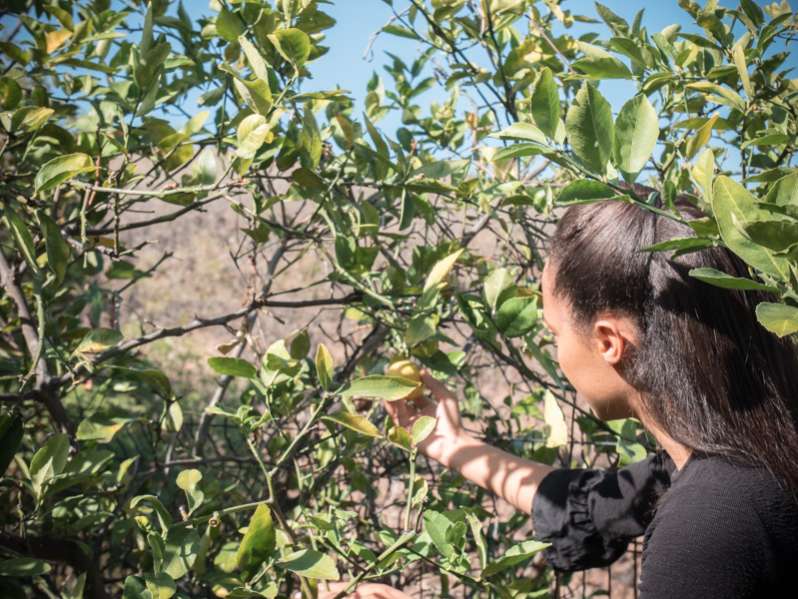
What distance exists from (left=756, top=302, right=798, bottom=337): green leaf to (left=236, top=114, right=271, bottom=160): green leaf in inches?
23.9

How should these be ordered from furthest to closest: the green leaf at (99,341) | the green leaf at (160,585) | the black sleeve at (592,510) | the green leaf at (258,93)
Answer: the black sleeve at (592,510), the green leaf at (99,341), the green leaf at (258,93), the green leaf at (160,585)

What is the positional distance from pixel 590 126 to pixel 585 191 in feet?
0.21

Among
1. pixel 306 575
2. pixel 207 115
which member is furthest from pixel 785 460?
pixel 207 115

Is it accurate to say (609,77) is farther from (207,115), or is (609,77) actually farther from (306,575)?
(306,575)

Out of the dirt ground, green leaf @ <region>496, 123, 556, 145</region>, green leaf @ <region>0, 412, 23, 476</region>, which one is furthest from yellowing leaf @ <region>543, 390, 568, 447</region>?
the dirt ground

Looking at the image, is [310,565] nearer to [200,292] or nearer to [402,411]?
[402,411]

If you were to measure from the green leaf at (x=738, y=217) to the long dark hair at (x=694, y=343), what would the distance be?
0.33 m

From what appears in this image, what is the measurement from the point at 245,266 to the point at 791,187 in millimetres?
3912

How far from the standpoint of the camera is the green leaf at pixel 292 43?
1003 millimetres

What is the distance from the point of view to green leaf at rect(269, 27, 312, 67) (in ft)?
3.29

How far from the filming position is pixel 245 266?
438cm

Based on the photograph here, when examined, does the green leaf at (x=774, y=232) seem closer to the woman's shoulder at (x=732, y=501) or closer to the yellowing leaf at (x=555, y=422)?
the woman's shoulder at (x=732, y=501)

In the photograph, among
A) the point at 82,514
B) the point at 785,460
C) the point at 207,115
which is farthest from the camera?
the point at 82,514

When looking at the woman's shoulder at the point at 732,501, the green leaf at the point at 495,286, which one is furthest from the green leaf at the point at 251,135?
the woman's shoulder at the point at 732,501
